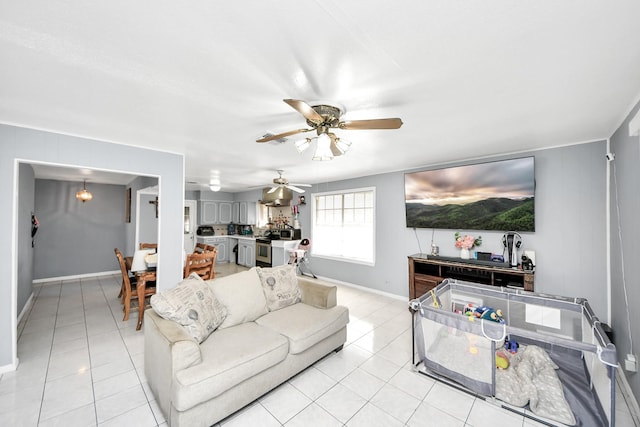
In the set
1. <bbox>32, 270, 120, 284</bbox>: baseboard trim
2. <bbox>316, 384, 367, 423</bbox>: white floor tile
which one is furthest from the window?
<bbox>32, 270, 120, 284</bbox>: baseboard trim

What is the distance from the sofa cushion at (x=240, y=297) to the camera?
2416 millimetres

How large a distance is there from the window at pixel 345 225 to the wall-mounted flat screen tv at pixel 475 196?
102 cm

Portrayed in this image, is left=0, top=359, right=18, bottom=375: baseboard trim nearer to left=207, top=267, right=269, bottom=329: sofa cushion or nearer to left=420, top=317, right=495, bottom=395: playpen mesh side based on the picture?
left=207, top=267, right=269, bottom=329: sofa cushion

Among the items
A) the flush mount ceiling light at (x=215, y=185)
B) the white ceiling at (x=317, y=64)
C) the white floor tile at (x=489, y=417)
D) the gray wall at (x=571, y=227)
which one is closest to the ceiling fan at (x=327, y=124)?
the white ceiling at (x=317, y=64)

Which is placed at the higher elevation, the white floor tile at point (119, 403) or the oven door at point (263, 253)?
the oven door at point (263, 253)

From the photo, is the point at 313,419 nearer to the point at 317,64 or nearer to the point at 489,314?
the point at 489,314

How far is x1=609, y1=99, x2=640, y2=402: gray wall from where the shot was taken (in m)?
2.04

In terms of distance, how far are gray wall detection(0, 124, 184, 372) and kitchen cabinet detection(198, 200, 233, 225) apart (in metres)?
4.76

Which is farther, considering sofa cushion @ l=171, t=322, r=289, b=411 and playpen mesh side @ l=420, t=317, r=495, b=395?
playpen mesh side @ l=420, t=317, r=495, b=395

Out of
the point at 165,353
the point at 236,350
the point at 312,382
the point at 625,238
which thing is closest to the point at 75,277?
the point at 165,353

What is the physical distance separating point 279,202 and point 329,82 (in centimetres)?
529

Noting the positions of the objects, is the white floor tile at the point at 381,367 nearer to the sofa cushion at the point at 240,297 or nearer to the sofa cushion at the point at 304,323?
the sofa cushion at the point at 304,323

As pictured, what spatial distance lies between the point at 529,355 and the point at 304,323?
2.11 m

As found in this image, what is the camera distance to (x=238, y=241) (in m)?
8.20
